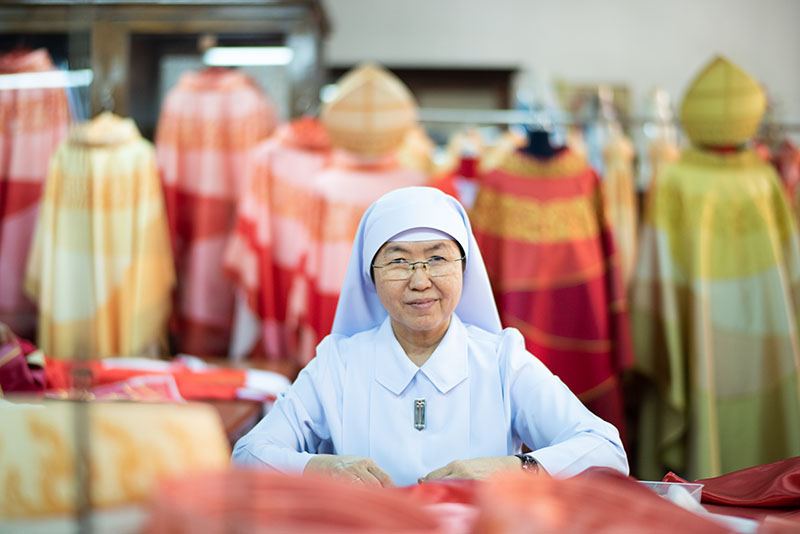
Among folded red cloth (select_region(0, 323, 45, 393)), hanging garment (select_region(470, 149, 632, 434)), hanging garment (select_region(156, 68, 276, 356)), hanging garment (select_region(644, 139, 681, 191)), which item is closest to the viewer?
folded red cloth (select_region(0, 323, 45, 393))

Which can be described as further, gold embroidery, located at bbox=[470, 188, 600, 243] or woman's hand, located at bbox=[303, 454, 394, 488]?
gold embroidery, located at bbox=[470, 188, 600, 243]

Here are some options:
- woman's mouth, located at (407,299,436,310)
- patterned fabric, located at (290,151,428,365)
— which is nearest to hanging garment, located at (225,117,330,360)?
patterned fabric, located at (290,151,428,365)

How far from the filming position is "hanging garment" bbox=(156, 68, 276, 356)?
4.14 metres

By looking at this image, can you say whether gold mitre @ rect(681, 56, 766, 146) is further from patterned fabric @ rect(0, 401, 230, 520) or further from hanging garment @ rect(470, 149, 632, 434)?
patterned fabric @ rect(0, 401, 230, 520)

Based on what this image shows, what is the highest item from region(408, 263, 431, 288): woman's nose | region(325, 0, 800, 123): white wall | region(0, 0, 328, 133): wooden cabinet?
region(325, 0, 800, 123): white wall

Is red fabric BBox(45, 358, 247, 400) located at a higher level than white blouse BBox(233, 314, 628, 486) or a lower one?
lower

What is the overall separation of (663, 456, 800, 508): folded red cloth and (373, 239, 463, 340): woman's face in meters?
0.60

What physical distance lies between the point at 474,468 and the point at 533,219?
214 cm

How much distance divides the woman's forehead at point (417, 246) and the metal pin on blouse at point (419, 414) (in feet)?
1.09

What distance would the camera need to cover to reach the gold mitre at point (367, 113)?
3.61 m

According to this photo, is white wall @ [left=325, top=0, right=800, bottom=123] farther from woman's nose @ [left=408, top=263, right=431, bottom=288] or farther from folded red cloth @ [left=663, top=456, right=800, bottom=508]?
folded red cloth @ [left=663, top=456, right=800, bottom=508]

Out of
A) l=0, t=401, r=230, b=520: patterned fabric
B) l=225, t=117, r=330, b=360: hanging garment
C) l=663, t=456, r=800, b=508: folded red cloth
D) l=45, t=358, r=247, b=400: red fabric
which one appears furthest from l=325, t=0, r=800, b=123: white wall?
l=0, t=401, r=230, b=520: patterned fabric

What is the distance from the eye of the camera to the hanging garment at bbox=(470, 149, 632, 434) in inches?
136

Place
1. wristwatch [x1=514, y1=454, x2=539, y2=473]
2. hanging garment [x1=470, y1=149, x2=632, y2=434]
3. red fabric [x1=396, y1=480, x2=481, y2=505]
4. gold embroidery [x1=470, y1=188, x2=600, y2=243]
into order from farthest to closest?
gold embroidery [x1=470, y1=188, x2=600, y2=243]
hanging garment [x1=470, y1=149, x2=632, y2=434]
wristwatch [x1=514, y1=454, x2=539, y2=473]
red fabric [x1=396, y1=480, x2=481, y2=505]
